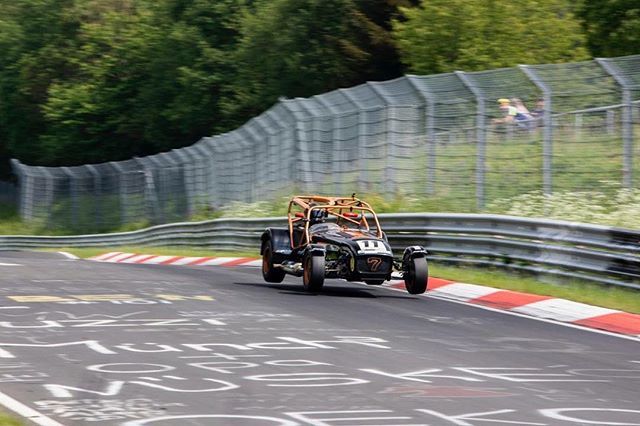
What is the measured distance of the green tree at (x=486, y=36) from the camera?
132 ft

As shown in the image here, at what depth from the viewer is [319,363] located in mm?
9656

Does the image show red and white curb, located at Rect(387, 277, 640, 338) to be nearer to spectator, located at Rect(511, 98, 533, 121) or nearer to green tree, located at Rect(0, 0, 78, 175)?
spectator, located at Rect(511, 98, 533, 121)

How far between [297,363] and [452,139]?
10.8 meters

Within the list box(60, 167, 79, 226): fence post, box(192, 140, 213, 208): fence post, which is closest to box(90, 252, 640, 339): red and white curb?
box(192, 140, 213, 208): fence post

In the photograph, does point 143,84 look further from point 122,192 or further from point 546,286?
point 546,286

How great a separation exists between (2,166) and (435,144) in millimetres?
62527

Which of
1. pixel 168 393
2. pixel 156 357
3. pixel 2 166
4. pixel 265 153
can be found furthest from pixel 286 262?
pixel 2 166

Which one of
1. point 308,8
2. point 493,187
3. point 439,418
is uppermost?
point 308,8

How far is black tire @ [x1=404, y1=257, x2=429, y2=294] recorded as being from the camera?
15.5m

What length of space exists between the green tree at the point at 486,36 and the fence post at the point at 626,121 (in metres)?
22.5

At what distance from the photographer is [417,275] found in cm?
1554

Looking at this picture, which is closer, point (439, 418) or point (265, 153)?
point (439, 418)

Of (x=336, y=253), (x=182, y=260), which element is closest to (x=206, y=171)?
(x=182, y=260)

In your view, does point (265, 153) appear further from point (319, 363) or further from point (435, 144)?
point (319, 363)
